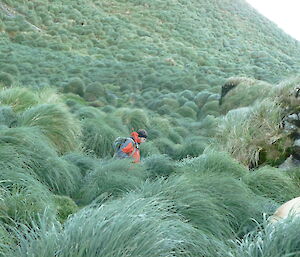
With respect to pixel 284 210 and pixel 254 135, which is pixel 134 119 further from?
pixel 284 210

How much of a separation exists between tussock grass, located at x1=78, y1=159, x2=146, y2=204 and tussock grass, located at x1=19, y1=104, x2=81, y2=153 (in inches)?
49.5

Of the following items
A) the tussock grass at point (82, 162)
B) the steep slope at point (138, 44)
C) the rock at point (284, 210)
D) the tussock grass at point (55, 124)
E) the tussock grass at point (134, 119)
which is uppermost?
the rock at point (284, 210)

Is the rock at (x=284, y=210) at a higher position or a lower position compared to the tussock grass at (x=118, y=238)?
higher

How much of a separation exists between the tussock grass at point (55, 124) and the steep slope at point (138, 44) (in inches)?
274

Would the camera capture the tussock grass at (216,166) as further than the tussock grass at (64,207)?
Yes

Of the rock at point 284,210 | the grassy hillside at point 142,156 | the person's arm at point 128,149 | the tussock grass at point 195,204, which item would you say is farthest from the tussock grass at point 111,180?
the rock at point 284,210

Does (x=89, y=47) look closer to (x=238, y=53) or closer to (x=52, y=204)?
(x=238, y=53)

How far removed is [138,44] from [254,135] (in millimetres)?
17112

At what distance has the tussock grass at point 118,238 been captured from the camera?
257cm

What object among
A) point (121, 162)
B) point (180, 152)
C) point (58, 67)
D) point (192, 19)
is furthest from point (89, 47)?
point (121, 162)

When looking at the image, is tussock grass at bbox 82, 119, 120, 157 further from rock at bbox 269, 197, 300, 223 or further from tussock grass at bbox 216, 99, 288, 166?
rock at bbox 269, 197, 300, 223

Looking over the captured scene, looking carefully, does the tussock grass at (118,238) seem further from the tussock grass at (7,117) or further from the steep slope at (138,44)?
the steep slope at (138,44)

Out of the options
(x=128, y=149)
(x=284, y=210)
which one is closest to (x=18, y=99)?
(x=128, y=149)

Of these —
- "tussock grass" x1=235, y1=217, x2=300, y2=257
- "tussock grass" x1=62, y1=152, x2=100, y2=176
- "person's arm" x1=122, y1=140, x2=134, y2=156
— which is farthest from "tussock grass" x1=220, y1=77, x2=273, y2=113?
"tussock grass" x1=235, y1=217, x2=300, y2=257
